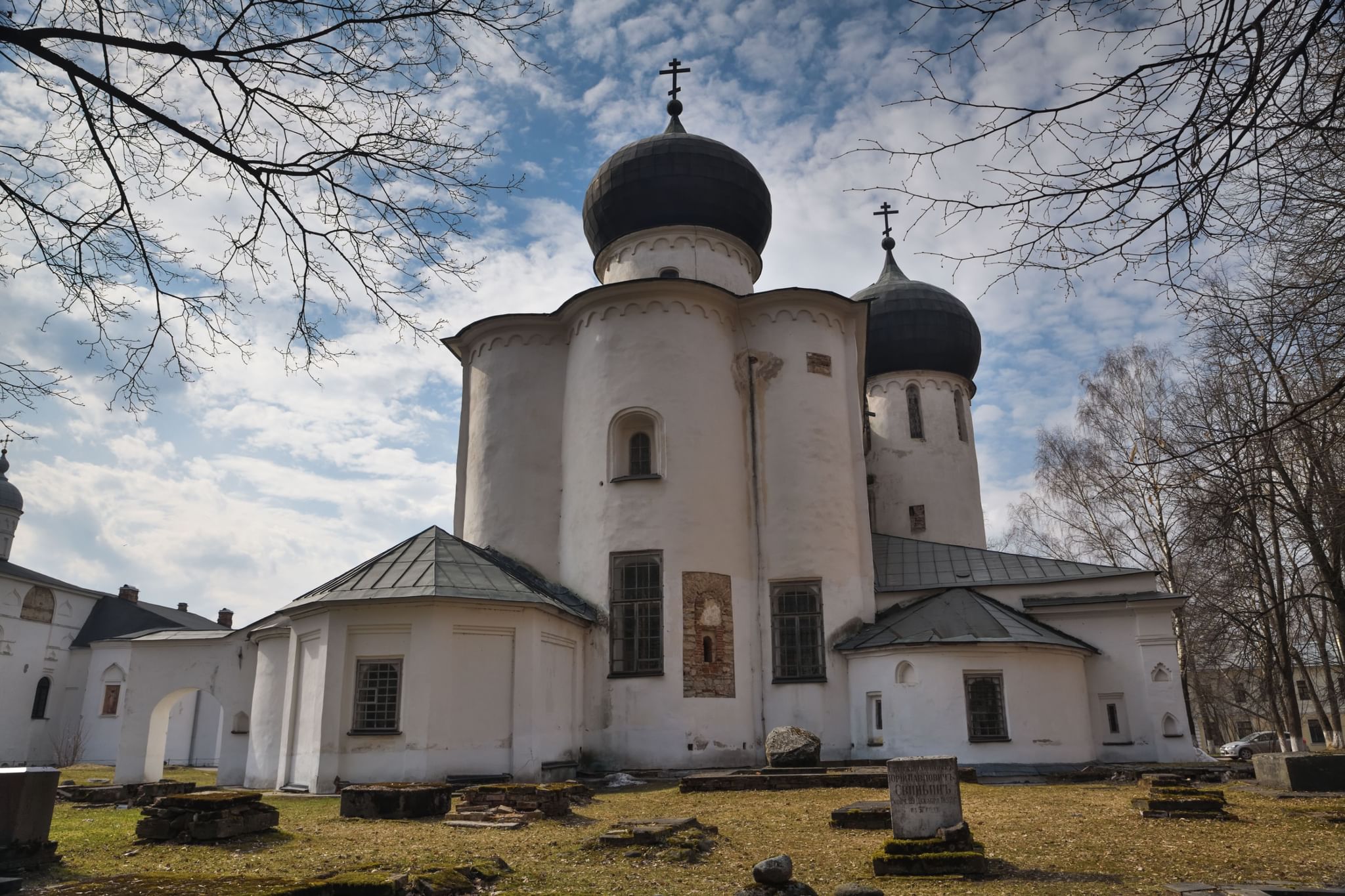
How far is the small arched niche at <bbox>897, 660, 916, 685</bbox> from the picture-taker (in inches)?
712

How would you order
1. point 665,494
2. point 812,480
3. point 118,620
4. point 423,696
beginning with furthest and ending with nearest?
point 118,620
point 812,480
point 665,494
point 423,696

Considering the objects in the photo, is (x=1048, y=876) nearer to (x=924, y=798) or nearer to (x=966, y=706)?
(x=924, y=798)

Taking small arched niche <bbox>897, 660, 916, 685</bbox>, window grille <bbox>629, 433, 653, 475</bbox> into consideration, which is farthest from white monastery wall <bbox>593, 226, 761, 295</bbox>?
small arched niche <bbox>897, 660, 916, 685</bbox>

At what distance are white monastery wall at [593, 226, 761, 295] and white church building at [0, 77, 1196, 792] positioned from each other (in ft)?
0.21

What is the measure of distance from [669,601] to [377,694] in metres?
5.82

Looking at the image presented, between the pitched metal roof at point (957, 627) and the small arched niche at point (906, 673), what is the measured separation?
41 cm

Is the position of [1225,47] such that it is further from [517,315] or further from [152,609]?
[152,609]

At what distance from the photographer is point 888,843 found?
24.5ft

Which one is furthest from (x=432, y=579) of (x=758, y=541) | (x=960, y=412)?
(x=960, y=412)

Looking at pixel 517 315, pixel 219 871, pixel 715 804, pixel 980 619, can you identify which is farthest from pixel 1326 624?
pixel 219 871

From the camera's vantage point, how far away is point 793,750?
15.9m

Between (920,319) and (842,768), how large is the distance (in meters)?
17.4

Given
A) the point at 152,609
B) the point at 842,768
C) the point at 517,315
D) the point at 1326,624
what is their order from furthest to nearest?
the point at 152,609 < the point at 1326,624 < the point at 517,315 < the point at 842,768

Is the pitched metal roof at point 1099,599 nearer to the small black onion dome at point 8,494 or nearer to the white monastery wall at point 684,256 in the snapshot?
the white monastery wall at point 684,256
